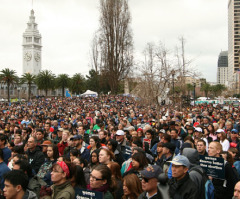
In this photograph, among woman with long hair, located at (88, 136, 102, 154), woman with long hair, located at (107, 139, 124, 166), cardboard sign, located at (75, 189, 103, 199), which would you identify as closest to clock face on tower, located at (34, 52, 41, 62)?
woman with long hair, located at (88, 136, 102, 154)

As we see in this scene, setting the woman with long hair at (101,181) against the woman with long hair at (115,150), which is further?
the woman with long hair at (115,150)

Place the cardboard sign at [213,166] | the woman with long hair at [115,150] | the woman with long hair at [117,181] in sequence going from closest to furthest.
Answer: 1. the woman with long hair at [117,181]
2. the cardboard sign at [213,166]
3. the woman with long hair at [115,150]

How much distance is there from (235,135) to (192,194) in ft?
18.6

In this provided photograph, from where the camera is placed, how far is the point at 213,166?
4.39 metres

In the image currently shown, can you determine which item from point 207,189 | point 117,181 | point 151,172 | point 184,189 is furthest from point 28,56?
point 184,189

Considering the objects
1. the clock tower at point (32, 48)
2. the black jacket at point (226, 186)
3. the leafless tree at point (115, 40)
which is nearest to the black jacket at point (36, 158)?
the black jacket at point (226, 186)

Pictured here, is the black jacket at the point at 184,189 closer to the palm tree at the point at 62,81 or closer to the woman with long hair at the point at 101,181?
the woman with long hair at the point at 101,181

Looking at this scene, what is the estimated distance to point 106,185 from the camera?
4.06 m

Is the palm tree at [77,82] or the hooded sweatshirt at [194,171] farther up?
the palm tree at [77,82]

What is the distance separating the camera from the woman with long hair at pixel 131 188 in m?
3.95

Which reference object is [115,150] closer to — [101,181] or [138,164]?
[138,164]

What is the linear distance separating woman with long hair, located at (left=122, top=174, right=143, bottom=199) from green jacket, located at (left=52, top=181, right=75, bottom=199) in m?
0.73

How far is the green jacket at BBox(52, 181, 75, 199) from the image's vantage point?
396 cm

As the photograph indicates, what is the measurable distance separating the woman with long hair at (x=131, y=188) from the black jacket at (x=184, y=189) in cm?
43
